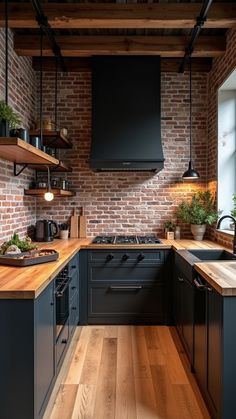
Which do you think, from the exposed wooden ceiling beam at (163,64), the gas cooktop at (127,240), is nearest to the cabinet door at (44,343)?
the gas cooktop at (127,240)

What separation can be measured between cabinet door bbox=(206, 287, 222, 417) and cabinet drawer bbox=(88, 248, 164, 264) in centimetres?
A: 147

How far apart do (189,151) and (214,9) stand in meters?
1.70

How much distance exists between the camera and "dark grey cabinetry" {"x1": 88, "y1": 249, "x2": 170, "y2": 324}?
3617 millimetres

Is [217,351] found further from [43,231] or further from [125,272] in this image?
[43,231]

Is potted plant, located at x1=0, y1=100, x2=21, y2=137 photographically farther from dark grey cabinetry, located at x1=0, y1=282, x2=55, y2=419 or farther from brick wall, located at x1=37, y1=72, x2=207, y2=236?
brick wall, located at x1=37, y1=72, x2=207, y2=236

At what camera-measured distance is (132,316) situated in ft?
12.0

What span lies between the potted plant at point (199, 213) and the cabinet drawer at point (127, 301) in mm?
922

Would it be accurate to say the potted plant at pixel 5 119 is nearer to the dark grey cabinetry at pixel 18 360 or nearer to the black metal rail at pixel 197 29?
the dark grey cabinetry at pixel 18 360

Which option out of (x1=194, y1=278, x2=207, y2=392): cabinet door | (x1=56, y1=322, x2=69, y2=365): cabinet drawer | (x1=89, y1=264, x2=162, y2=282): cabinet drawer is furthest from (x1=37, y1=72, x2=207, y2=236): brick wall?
(x1=194, y1=278, x2=207, y2=392): cabinet door

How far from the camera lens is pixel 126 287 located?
143 inches

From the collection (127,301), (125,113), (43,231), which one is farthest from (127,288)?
(125,113)

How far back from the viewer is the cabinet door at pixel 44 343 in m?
1.83

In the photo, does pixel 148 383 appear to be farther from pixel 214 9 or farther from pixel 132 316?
pixel 214 9

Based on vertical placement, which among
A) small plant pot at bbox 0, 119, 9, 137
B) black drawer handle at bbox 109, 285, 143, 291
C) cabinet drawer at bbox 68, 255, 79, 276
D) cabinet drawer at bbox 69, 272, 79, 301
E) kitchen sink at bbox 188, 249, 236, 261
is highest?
small plant pot at bbox 0, 119, 9, 137
